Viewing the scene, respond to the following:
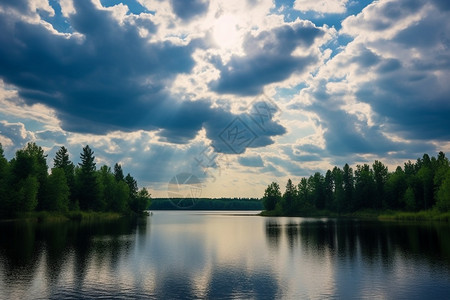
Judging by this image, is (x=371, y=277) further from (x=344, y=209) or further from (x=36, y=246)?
(x=344, y=209)

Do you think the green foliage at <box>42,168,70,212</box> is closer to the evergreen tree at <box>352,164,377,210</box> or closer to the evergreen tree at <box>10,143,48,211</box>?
the evergreen tree at <box>10,143,48,211</box>

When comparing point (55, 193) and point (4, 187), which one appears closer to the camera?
point (4, 187)

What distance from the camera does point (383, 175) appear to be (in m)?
189

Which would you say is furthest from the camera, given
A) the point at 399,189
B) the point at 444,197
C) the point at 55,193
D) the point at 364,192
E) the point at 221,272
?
the point at 364,192

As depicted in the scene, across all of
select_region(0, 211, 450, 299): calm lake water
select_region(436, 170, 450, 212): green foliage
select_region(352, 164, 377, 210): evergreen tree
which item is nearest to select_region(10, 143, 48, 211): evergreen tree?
select_region(0, 211, 450, 299): calm lake water

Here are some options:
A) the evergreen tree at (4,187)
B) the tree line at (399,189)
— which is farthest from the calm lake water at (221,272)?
Result: the tree line at (399,189)

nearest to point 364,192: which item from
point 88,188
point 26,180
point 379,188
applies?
point 379,188

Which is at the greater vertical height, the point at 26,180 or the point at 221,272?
the point at 26,180

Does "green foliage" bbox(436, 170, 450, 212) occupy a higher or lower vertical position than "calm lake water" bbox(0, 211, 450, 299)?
higher

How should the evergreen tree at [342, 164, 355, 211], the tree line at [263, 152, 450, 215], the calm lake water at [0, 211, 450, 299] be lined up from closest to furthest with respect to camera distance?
the calm lake water at [0, 211, 450, 299] < the tree line at [263, 152, 450, 215] < the evergreen tree at [342, 164, 355, 211]

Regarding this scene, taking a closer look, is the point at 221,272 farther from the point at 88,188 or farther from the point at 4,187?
the point at 88,188

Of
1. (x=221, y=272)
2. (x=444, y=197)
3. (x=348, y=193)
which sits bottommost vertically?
(x=221, y=272)

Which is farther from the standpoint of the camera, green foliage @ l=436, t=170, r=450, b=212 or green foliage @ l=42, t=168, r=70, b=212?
green foliage @ l=436, t=170, r=450, b=212

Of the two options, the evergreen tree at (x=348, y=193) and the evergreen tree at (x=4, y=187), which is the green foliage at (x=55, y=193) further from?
the evergreen tree at (x=348, y=193)
